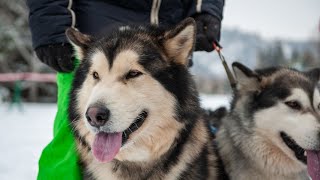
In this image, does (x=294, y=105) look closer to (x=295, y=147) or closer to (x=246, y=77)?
(x=295, y=147)

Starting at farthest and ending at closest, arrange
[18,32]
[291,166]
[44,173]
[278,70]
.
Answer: [18,32] → [278,70] → [291,166] → [44,173]

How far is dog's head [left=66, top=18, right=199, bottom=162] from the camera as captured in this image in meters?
2.09

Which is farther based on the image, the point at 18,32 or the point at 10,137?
the point at 18,32

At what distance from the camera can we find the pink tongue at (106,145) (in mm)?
2088

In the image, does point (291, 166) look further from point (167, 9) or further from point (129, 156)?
point (167, 9)

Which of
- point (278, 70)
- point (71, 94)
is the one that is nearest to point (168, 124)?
point (71, 94)

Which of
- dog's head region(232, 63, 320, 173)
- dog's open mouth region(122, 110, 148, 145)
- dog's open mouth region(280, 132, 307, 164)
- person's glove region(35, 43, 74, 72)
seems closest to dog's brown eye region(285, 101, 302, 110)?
dog's head region(232, 63, 320, 173)

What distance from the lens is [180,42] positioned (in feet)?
7.66

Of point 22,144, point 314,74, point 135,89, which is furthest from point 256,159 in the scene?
point 22,144

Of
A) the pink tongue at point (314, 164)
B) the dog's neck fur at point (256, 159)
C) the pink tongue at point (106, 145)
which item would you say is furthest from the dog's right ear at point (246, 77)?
the pink tongue at point (106, 145)

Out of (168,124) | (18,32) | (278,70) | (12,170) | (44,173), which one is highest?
(278,70)

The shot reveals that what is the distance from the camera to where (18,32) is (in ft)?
59.5

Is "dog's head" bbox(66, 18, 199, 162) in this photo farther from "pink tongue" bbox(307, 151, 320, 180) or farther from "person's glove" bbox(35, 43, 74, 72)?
"pink tongue" bbox(307, 151, 320, 180)

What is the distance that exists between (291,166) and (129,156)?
1249mm
